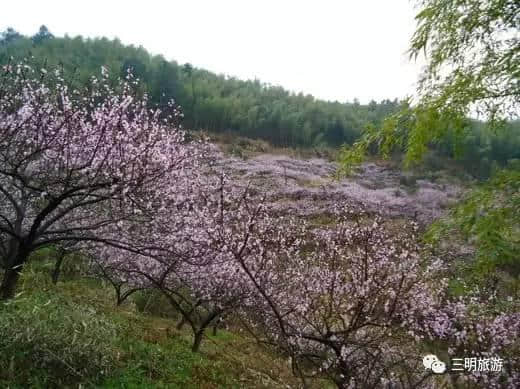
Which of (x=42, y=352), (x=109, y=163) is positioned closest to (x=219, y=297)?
(x=109, y=163)

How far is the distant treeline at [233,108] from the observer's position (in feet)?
191

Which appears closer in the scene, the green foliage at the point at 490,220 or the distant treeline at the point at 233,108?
the green foliage at the point at 490,220

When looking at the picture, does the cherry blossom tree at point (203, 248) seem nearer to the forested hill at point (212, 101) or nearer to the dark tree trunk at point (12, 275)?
the dark tree trunk at point (12, 275)

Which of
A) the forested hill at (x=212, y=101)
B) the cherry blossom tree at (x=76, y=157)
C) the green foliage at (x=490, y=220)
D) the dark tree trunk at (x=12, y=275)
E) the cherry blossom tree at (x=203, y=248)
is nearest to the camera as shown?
the green foliage at (x=490, y=220)

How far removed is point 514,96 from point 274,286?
7.57 metres

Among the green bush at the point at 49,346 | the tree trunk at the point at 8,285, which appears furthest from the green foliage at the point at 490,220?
the tree trunk at the point at 8,285

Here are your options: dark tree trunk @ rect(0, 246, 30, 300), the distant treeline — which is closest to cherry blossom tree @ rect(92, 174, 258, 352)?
dark tree trunk @ rect(0, 246, 30, 300)

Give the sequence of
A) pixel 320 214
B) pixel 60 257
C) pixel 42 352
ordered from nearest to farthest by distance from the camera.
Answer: pixel 42 352 → pixel 60 257 → pixel 320 214

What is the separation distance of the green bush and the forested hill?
51863 millimetres

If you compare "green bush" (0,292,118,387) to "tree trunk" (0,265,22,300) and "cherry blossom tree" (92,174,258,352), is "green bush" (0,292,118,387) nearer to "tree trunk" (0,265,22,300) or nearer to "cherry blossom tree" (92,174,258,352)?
"tree trunk" (0,265,22,300)

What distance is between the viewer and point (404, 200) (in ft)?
118

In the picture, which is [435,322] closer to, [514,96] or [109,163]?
[514,96]

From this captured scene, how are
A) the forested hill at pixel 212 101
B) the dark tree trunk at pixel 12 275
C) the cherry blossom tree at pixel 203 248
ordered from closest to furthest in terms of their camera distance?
the dark tree trunk at pixel 12 275 → the cherry blossom tree at pixel 203 248 → the forested hill at pixel 212 101

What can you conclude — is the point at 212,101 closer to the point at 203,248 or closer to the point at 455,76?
the point at 203,248
